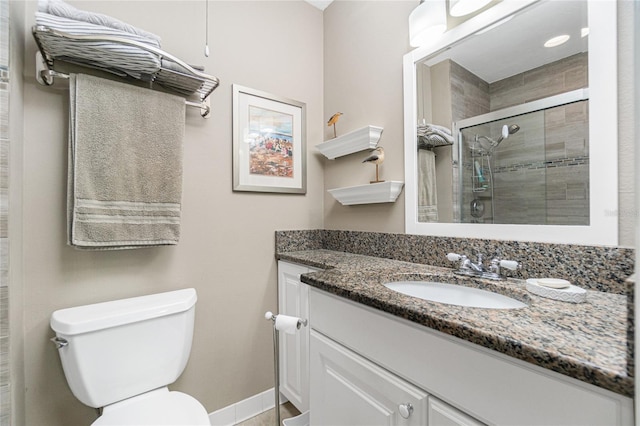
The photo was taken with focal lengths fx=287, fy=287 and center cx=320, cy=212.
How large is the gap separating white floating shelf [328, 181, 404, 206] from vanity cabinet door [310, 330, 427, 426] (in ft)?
2.45

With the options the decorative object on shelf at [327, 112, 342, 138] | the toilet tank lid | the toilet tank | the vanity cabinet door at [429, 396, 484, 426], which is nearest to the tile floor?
the toilet tank

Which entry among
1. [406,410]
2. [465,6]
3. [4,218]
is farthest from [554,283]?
[4,218]

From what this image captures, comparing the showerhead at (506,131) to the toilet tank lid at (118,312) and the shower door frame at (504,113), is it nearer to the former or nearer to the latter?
the shower door frame at (504,113)

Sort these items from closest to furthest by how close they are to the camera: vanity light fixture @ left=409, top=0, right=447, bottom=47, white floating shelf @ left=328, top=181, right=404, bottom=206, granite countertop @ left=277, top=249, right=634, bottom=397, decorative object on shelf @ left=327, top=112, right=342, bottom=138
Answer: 1. granite countertop @ left=277, top=249, right=634, bottom=397
2. vanity light fixture @ left=409, top=0, right=447, bottom=47
3. white floating shelf @ left=328, top=181, right=404, bottom=206
4. decorative object on shelf @ left=327, top=112, right=342, bottom=138

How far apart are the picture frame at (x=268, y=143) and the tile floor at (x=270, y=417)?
1.24 metres

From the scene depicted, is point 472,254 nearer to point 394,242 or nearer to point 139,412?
point 394,242

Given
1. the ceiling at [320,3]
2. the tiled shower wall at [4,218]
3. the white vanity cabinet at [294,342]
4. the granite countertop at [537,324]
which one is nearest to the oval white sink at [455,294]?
the granite countertop at [537,324]

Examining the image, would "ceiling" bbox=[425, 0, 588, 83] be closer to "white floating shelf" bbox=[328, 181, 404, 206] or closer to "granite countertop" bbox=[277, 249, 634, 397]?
"white floating shelf" bbox=[328, 181, 404, 206]

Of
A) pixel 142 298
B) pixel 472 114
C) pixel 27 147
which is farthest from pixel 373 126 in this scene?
pixel 27 147

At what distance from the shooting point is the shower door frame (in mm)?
890

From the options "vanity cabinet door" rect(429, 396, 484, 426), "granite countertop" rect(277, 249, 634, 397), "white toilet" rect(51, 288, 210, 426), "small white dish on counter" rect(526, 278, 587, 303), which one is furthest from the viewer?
"white toilet" rect(51, 288, 210, 426)

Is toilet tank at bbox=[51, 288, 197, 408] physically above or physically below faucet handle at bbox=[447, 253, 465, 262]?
below

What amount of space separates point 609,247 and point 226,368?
1.66 metres

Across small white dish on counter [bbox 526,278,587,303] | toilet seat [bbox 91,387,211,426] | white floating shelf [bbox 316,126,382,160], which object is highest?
white floating shelf [bbox 316,126,382,160]
